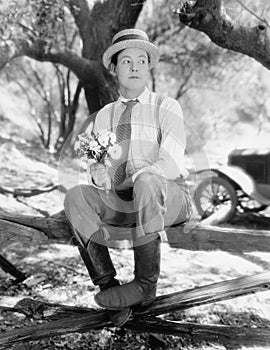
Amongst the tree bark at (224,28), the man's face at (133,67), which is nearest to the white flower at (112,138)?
the man's face at (133,67)

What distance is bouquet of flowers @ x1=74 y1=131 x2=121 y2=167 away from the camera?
9.01 feet

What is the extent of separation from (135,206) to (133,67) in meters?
0.95

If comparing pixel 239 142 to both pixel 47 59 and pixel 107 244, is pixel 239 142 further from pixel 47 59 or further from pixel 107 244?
pixel 107 244

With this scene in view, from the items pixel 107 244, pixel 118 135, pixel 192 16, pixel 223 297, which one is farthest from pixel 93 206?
pixel 192 16

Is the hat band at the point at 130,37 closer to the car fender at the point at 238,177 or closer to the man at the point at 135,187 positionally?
the man at the point at 135,187

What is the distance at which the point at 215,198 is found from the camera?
664 cm

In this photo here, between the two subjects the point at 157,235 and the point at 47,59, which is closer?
the point at 157,235

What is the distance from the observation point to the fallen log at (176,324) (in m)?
2.92

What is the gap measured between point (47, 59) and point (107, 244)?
389 cm

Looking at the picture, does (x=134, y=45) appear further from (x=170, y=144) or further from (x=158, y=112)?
(x=170, y=144)

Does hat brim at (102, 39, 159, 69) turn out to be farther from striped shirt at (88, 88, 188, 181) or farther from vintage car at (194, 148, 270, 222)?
vintage car at (194, 148, 270, 222)

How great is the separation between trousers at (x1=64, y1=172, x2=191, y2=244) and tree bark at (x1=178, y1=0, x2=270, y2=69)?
1.96 metres

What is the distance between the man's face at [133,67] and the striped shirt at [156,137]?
107 millimetres

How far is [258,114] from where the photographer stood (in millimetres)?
18250
